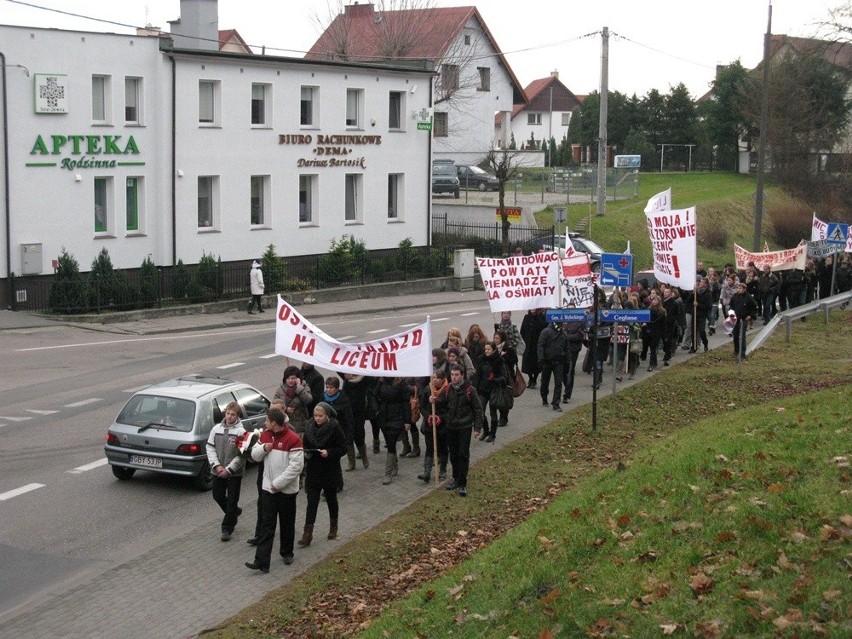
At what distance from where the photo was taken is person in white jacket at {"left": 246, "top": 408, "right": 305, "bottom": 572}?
420 inches

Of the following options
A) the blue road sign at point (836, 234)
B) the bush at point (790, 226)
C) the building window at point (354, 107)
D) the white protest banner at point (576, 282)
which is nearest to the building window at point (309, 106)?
the building window at point (354, 107)

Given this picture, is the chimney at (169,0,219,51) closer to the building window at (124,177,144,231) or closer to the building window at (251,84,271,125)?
the building window at (251,84,271,125)

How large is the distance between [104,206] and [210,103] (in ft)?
16.8

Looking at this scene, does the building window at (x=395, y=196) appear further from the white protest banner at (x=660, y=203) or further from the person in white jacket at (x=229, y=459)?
the person in white jacket at (x=229, y=459)

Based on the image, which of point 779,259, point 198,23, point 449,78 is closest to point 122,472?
point 779,259

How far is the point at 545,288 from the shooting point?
61.5 feet

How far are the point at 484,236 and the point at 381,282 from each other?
10.0 meters

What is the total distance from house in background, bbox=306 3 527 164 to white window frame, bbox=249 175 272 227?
29008 mm

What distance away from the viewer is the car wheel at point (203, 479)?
1394 cm

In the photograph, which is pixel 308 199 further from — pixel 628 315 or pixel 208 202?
pixel 628 315

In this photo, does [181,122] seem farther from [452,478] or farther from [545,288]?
[452,478]

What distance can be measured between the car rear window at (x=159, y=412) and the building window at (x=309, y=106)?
2651 cm

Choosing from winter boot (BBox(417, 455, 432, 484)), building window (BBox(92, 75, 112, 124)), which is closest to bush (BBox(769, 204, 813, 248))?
building window (BBox(92, 75, 112, 124))

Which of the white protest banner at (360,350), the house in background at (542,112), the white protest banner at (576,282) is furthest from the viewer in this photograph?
the house in background at (542,112)
